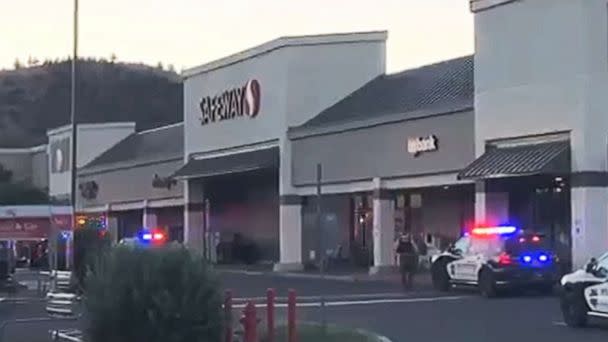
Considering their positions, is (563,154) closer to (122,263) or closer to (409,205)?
(409,205)

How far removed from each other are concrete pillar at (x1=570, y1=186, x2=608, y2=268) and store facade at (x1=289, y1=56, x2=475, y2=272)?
19.6 feet

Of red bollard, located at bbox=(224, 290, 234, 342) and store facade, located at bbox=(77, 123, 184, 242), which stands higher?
store facade, located at bbox=(77, 123, 184, 242)

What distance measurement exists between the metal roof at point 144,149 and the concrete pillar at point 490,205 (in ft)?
97.5

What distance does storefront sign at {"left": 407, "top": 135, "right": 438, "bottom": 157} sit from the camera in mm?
50000


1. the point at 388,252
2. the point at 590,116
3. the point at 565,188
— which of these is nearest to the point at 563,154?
the point at 590,116

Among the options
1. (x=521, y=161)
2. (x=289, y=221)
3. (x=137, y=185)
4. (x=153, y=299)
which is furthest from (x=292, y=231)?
(x=153, y=299)

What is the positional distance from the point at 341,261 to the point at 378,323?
3381 cm

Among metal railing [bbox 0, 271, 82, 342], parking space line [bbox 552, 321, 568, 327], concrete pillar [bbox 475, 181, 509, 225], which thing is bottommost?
parking space line [bbox 552, 321, 568, 327]

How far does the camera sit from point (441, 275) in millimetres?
41125

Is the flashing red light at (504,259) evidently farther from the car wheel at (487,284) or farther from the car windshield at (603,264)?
the car windshield at (603,264)

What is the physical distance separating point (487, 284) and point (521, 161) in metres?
6.09

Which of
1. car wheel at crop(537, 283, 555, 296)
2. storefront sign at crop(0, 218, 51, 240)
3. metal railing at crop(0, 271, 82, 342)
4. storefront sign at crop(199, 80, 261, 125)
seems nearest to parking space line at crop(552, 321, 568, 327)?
metal railing at crop(0, 271, 82, 342)

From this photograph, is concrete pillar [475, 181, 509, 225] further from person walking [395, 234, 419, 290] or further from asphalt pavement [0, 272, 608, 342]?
person walking [395, 234, 419, 290]

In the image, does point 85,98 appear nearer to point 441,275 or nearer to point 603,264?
point 441,275
